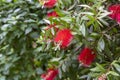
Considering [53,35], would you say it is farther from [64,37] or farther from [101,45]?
[101,45]

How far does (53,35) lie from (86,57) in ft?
0.64

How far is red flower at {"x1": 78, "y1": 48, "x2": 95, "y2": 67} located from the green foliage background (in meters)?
0.03

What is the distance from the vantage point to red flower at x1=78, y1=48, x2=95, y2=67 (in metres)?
1.48

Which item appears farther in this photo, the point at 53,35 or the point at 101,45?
the point at 53,35

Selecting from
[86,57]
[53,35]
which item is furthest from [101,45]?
[53,35]

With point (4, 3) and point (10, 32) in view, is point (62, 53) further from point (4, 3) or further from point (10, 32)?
point (4, 3)

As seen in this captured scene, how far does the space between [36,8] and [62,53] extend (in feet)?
2.20

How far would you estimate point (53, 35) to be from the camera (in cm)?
155

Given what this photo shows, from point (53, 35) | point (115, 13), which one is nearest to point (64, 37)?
point (53, 35)

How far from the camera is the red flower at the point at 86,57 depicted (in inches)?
58.2

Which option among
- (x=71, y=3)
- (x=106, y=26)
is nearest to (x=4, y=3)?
(x=71, y=3)

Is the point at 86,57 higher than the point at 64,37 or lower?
lower

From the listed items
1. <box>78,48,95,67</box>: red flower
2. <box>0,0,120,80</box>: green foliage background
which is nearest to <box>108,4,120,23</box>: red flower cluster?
<box>0,0,120,80</box>: green foliage background

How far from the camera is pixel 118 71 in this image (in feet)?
4.55
